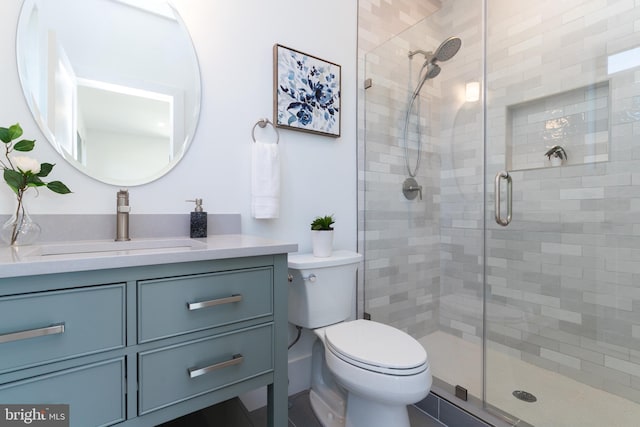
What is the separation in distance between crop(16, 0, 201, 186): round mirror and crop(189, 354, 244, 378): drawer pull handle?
81cm

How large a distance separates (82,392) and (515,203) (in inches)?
86.7

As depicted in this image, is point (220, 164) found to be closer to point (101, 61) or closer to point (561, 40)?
point (101, 61)

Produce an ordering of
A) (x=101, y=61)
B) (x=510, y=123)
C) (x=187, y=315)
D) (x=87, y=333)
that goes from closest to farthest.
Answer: (x=87, y=333), (x=187, y=315), (x=101, y=61), (x=510, y=123)

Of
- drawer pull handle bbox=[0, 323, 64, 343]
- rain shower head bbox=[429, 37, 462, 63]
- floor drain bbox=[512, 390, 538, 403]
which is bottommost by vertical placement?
floor drain bbox=[512, 390, 538, 403]

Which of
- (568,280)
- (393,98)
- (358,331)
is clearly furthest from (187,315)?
(568,280)

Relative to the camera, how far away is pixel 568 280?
71.4 inches

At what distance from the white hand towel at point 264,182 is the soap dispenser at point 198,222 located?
25 centimetres

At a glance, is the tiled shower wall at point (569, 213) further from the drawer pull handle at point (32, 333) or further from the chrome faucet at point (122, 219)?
the drawer pull handle at point (32, 333)

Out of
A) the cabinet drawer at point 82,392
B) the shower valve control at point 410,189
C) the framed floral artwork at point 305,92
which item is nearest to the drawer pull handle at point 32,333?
the cabinet drawer at point 82,392

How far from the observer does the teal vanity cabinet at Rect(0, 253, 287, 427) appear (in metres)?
0.73

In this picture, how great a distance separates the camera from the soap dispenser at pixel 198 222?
135cm

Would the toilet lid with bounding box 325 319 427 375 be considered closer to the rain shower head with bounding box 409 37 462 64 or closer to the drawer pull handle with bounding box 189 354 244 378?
the drawer pull handle with bounding box 189 354 244 378

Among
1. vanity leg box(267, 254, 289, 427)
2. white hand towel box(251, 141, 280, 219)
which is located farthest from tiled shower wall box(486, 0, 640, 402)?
vanity leg box(267, 254, 289, 427)

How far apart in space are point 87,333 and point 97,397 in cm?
17
